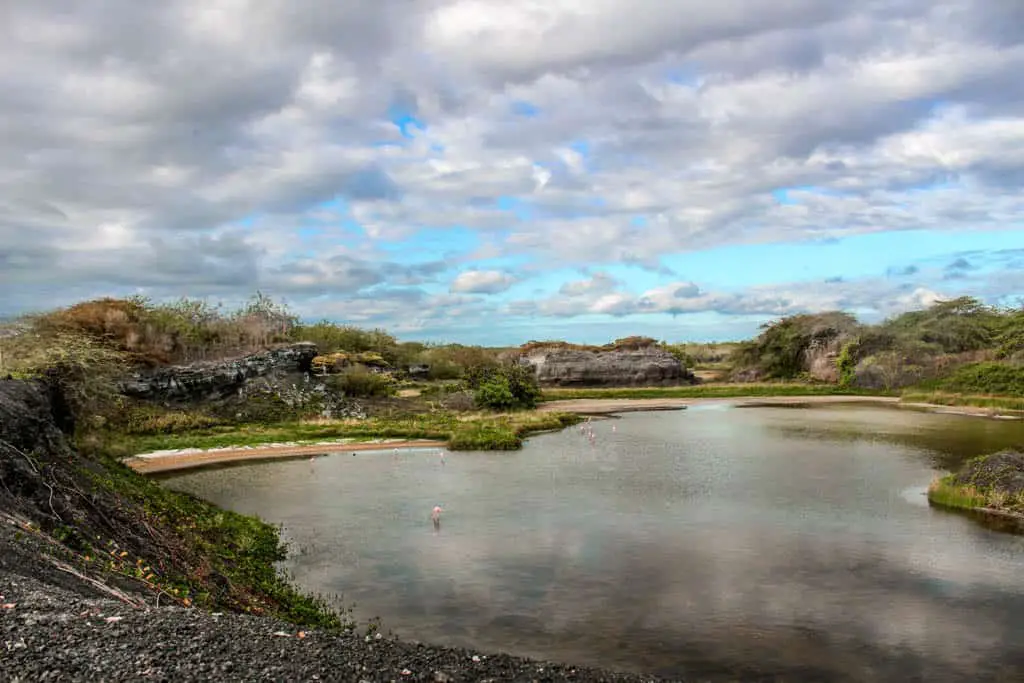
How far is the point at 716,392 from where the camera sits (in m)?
67.8

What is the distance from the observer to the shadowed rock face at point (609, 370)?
7450cm

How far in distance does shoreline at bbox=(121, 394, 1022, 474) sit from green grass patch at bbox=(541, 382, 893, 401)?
1.45m

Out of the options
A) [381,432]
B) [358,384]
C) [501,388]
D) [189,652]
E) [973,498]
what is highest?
[358,384]

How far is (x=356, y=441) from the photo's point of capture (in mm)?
37938

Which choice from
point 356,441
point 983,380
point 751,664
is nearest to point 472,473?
point 356,441

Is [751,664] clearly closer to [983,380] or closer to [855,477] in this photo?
[855,477]

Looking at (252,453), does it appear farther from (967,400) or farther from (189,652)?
(967,400)

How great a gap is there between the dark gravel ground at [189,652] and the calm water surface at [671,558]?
159 inches

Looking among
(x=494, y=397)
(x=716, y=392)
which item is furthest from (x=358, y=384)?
(x=716, y=392)

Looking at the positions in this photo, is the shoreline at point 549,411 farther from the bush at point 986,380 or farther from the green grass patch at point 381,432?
the bush at point 986,380

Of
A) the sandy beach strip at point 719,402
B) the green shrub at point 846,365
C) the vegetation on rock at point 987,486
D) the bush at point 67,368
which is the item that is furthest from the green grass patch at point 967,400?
the bush at point 67,368

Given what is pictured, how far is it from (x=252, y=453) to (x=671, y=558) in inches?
928

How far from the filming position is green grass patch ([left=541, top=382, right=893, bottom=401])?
219 feet

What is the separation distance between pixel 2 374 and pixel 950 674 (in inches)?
895
